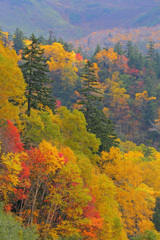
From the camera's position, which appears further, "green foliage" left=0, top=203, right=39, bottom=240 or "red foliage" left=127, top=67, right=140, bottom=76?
"red foliage" left=127, top=67, right=140, bottom=76

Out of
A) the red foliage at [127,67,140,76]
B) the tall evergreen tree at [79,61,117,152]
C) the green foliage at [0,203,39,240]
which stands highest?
the red foliage at [127,67,140,76]

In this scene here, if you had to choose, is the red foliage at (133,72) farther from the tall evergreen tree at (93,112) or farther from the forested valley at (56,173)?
the tall evergreen tree at (93,112)

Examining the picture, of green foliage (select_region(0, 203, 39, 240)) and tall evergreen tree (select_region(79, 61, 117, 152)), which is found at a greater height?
tall evergreen tree (select_region(79, 61, 117, 152))

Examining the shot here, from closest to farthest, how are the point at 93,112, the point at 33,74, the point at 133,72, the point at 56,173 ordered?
the point at 56,173 < the point at 33,74 < the point at 93,112 < the point at 133,72

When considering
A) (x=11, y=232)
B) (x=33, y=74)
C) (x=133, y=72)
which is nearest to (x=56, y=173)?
(x=11, y=232)

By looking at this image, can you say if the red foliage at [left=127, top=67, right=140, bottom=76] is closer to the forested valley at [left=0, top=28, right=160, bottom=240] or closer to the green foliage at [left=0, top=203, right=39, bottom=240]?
the forested valley at [left=0, top=28, right=160, bottom=240]

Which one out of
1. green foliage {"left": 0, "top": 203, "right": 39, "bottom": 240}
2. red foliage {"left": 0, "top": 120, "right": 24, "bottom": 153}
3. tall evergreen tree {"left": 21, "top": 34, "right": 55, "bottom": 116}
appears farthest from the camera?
tall evergreen tree {"left": 21, "top": 34, "right": 55, "bottom": 116}

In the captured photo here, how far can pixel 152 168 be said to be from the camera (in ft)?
165

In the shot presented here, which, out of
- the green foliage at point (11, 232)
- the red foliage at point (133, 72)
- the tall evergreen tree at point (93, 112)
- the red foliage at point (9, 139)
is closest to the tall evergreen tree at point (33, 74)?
the red foliage at point (9, 139)

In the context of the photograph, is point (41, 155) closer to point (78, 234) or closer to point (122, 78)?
point (78, 234)

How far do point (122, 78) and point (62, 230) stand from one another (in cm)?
8506

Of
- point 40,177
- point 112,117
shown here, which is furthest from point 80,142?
point 112,117

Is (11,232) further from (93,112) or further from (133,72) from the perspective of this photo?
(133,72)

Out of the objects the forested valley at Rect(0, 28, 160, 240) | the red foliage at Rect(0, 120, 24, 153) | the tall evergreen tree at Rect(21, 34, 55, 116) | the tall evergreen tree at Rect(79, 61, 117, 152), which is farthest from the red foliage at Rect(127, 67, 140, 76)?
the red foliage at Rect(0, 120, 24, 153)
